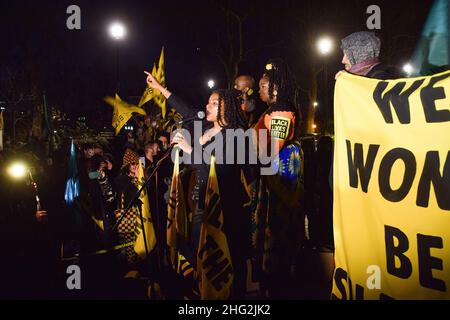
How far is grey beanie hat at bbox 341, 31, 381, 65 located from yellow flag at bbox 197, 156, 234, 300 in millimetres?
1686

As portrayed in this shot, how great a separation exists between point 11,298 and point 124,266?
1.67 m

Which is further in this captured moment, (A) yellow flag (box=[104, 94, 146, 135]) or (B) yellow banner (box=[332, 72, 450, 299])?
(A) yellow flag (box=[104, 94, 146, 135])

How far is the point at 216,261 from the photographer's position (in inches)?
171

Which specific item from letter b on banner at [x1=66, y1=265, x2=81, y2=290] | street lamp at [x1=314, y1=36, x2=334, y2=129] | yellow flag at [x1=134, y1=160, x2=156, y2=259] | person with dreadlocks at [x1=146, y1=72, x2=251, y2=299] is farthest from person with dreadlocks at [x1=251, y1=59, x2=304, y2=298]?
letter b on banner at [x1=66, y1=265, x2=81, y2=290]

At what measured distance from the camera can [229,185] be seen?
4582mm

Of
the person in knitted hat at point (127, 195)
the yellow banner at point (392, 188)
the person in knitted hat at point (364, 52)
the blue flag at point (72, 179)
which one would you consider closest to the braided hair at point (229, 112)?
the person in knitted hat at point (364, 52)

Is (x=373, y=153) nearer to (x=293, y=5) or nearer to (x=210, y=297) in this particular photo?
(x=210, y=297)

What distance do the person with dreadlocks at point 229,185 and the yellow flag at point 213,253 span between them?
10 cm

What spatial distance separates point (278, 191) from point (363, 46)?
2228mm

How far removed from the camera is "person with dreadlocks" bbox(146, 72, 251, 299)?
4.53 metres

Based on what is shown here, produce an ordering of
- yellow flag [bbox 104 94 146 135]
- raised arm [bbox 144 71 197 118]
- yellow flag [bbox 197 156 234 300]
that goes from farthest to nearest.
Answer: yellow flag [bbox 104 94 146 135], raised arm [bbox 144 71 197 118], yellow flag [bbox 197 156 234 300]

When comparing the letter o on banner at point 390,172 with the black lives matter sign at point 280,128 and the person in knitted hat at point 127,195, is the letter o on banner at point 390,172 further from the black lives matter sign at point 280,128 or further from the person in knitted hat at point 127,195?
the person in knitted hat at point 127,195

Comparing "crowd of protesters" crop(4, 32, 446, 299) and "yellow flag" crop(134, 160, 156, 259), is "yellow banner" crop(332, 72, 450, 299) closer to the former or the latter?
"crowd of protesters" crop(4, 32, 446, 299)

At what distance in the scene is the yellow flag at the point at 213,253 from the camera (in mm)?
4324
